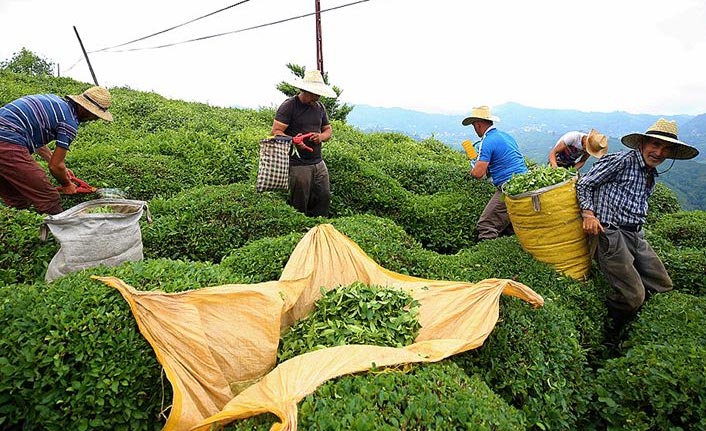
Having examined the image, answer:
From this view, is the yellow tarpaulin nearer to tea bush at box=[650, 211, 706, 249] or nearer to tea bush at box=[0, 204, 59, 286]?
tea bush at box=[0, 204, 59, 286]

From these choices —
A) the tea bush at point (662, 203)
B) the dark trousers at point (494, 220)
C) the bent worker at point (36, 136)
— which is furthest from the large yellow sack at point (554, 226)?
the tea bush at point (662, 203)

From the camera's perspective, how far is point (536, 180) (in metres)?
4.42

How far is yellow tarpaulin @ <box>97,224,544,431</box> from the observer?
7.61ft

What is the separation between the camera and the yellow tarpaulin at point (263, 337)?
7.61 ft

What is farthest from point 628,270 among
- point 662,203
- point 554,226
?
point 662,203

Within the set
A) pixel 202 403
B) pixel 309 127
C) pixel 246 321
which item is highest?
pixel 309 127

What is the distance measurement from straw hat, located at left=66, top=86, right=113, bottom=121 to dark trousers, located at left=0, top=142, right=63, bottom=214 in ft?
2.19

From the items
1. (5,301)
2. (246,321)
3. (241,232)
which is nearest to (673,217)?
(241,232)

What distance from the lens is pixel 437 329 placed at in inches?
120

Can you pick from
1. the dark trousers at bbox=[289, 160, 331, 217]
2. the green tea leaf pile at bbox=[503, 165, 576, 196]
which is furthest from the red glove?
the green tea leaf pile at bbox=[503, 165, 576, 196]

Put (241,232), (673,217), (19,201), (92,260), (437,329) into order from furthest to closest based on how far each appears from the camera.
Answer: (673,217), (241,232), (19,201), (92,260), (437,329)

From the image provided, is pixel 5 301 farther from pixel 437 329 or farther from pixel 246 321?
pixel 437 329

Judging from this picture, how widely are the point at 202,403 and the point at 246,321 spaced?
0.53m

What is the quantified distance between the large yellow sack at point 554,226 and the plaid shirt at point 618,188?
14 centimetres
